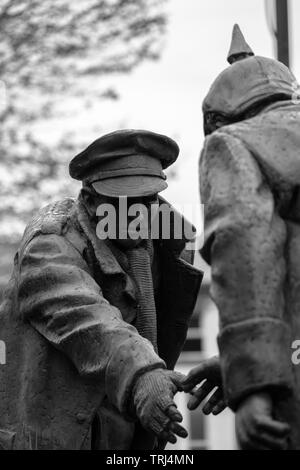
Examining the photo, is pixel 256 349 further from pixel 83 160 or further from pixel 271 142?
pixel 83 160

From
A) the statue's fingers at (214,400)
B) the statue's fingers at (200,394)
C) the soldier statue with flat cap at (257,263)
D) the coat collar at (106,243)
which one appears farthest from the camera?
the coat collar at (106,243)

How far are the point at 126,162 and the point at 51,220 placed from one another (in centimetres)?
49

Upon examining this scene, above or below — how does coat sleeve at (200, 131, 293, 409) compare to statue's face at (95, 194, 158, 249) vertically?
above

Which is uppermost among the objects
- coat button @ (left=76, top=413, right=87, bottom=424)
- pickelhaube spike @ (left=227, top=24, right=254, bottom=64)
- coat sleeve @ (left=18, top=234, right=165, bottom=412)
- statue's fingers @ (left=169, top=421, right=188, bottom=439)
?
pickelhaube spike @ (left=227, top=24, right=254, bottom=64)

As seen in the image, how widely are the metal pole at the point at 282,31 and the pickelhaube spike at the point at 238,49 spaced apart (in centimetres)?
385

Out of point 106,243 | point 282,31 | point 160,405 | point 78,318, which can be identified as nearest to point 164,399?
point 160,405

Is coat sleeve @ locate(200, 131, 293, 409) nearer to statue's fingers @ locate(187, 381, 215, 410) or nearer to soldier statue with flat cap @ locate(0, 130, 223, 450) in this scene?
statue's fingers @ locate(187, 381, 215, 410)

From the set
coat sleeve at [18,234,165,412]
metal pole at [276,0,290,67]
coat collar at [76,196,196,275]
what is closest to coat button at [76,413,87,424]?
coat sleeve at [18,234,165,412]

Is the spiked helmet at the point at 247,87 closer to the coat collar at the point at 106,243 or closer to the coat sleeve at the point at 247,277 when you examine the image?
the coat sleeve at the point at 247,277

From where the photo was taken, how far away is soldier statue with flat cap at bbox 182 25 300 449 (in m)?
6.00

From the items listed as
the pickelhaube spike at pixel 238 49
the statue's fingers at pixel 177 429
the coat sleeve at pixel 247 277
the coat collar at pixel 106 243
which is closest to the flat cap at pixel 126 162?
the coat collar at pixel 106 243

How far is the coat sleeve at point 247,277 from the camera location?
602 cm

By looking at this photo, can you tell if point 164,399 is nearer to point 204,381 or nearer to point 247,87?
point 204,381

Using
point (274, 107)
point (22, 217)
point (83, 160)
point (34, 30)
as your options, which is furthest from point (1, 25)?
point (274, 107)
